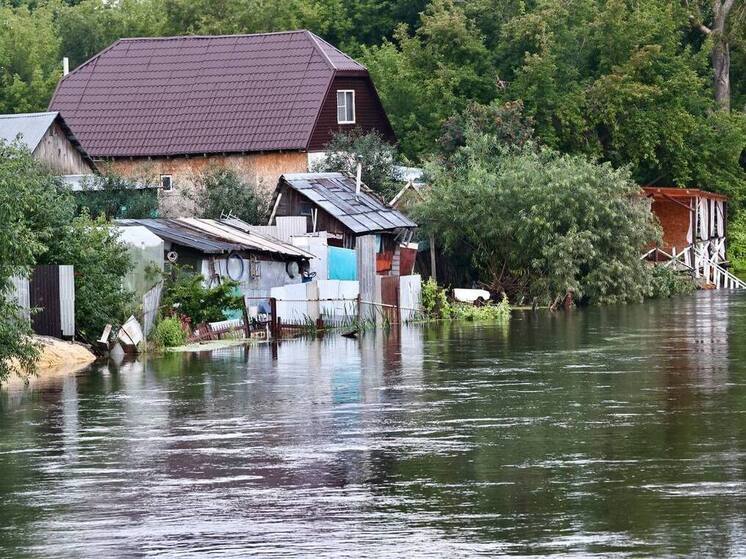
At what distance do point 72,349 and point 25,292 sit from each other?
5.28ft

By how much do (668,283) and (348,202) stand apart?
13.6 meters

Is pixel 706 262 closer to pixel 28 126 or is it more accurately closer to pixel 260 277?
pixel 260 277

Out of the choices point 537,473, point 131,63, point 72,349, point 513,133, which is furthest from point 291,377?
point 131,63

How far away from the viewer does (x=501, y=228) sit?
51188 mm

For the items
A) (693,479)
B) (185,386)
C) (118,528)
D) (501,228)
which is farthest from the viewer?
(501,228)

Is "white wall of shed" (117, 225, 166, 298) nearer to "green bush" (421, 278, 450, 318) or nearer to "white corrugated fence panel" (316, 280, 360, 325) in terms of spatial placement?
"white corrugated fence panel" (316, 280, 360, 325)

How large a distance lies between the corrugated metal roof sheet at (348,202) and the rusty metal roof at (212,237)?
398 centimetres

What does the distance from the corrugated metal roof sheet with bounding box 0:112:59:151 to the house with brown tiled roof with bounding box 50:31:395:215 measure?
6.68m

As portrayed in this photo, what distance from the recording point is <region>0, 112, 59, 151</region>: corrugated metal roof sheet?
47.1 metres

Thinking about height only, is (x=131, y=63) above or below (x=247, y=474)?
above

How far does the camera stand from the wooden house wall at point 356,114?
2238 inches

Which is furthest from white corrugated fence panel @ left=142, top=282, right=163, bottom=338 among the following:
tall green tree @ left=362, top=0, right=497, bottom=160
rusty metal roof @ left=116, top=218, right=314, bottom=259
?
tall green tree @ left=362, top=0, right=497, bottom=160

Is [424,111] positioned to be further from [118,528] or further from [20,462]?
[118,528]

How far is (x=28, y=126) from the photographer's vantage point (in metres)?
48.1
